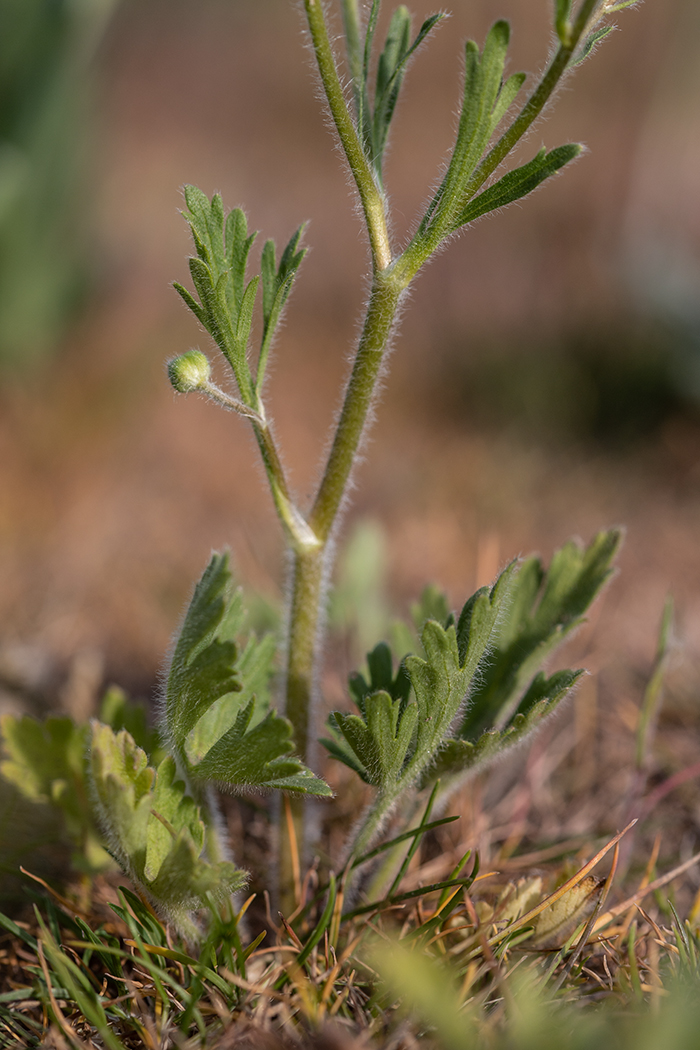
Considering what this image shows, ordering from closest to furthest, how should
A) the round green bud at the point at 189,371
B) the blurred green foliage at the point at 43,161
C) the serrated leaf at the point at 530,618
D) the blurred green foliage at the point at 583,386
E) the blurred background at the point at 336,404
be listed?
1. the round green bud at the point at 189,371
2. the serrated leaf at the point at 530,618
3. the blurred background at the point at 336,404
4. the blurred green foliage at the point at 43,161
5. the blurred green foliage at the point at 583,386

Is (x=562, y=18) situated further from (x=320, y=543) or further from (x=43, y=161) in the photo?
(x=43, y=161)

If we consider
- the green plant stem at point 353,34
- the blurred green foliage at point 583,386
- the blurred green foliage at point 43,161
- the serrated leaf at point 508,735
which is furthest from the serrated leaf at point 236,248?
the blurred green foliage at point 583,386

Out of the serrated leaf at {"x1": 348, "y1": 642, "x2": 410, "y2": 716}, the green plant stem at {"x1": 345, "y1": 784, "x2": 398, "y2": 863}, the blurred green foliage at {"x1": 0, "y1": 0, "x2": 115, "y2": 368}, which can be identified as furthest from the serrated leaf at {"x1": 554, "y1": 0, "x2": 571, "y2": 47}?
the blurred green foliage at {"x1": 0, "y1": 0, "x2": 115, "y2": 368}

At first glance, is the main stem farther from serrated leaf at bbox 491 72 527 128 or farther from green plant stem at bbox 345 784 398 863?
serrated leaf at bbox 491 72 527 128

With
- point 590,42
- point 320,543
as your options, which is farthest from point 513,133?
point 320,543

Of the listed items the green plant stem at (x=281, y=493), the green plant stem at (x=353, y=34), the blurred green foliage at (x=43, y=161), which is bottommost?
the green plant stem at (x=281, y=493)

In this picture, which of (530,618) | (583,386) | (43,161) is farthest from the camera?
(583,386)

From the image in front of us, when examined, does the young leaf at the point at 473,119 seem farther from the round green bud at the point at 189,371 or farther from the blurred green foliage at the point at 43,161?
the blurred green foliage at the point at 43,161
